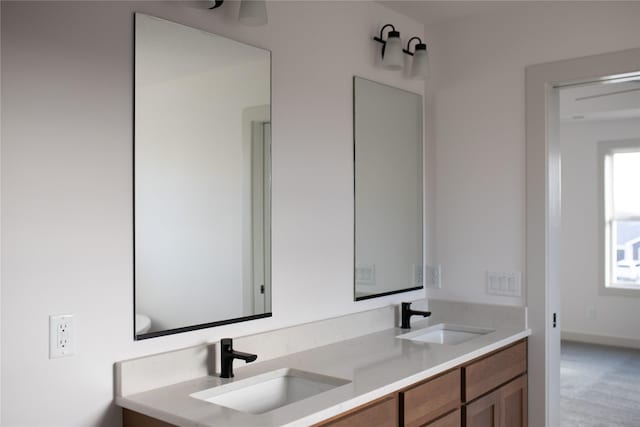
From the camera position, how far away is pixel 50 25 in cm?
169

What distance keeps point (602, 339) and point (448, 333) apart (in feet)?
13.5

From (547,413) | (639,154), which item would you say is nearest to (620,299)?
(639,154)

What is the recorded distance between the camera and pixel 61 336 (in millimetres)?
1708

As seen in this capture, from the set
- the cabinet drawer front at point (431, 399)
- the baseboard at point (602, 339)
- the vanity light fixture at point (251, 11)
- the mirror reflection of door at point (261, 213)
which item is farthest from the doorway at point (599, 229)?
the vanity light fixture at point (251, 11)

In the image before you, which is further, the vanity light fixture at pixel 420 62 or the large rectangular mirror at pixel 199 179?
the vanity light fixture at pixel 420 62

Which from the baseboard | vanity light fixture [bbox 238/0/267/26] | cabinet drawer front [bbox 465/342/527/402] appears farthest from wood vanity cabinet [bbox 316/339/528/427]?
the baseboard

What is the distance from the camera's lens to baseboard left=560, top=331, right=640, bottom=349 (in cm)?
620

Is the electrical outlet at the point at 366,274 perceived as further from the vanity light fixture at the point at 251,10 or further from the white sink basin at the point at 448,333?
the vanity light fixture at the point at 251,10

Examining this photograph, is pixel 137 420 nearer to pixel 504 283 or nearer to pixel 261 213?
pixel 261 213

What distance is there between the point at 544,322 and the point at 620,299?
393cm

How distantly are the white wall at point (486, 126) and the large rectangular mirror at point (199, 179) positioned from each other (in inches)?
49.2

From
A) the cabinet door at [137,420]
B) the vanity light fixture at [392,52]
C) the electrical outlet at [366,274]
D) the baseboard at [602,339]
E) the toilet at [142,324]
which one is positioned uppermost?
the vanity light fixture at [392,52]

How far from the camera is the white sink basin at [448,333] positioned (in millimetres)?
2934

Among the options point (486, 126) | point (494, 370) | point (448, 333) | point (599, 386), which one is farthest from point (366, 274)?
point (599, 386)
